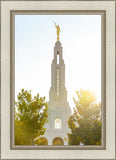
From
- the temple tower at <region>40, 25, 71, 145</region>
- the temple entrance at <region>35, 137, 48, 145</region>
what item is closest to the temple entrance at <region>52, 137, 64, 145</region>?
the temple tower at <region>40, 25, 71, 145</region>

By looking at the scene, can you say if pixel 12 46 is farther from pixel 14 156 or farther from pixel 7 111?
pixel 14 156

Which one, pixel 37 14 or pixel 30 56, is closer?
pixel 37 14

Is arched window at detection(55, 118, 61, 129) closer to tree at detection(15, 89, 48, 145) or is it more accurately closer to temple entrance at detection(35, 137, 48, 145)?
tree at detection(15, 89, 48, 145)

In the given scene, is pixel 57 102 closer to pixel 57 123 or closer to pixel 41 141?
pixel 57 123

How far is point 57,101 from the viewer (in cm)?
251

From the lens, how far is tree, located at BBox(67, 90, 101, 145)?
2.22 metres

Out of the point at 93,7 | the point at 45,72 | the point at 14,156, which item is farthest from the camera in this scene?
the point at 45,72

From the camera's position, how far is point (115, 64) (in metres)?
2.12

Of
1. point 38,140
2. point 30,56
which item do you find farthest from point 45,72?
point 38,140

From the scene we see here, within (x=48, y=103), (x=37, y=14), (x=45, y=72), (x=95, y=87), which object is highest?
(x=37, y=14)

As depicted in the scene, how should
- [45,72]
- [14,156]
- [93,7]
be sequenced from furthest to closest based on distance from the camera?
[45,72], [93,7], [14,156]

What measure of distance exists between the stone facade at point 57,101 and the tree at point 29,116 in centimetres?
10

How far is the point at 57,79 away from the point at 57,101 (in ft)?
1.07

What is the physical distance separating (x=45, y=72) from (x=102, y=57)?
0.78 m
